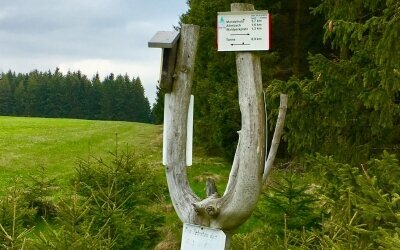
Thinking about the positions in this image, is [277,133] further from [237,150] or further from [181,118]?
[181,118]

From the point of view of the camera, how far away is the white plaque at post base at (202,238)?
3617mm

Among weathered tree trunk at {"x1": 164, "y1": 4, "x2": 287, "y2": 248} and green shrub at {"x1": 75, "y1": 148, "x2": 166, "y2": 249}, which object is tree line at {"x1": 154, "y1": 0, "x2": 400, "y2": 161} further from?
green shrub at {"x1": 75, "y1": 148, "x2": 166, "y2": 249}

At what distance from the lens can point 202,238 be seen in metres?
3.68

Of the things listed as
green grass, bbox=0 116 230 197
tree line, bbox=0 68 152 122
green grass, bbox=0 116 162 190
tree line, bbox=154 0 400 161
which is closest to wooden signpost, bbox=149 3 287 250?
tree line, bbox=154 0 400 161

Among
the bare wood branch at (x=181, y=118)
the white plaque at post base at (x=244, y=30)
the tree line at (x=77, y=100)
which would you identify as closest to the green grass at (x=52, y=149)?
the bare wood branch at (x=181, y=118)

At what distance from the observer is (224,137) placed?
47.0 ft

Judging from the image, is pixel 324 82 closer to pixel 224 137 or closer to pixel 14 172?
pixel 224 137

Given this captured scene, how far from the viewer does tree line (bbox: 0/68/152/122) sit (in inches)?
2891

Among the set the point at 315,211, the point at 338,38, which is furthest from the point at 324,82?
the point at 315,211

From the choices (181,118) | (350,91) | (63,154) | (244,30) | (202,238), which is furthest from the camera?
(63,154)

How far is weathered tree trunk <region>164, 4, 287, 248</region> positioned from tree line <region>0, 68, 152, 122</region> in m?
69.2

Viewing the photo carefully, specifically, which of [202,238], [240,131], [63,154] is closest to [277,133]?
[240,131]

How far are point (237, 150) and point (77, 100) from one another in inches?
2975

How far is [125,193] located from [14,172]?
9184mm
